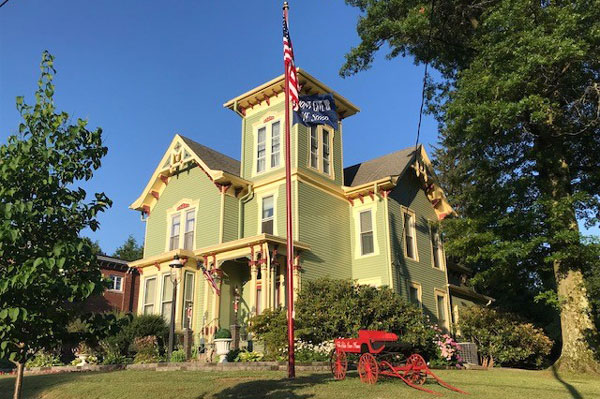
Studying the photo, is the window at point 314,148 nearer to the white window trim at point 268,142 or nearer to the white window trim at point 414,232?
the white window trim at point 268,142

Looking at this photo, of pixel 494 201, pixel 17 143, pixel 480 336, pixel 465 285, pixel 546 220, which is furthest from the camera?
pixel 465 285

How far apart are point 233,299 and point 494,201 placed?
10.5 m

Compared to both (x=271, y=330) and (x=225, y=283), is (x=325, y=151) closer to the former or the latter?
(x=225, y=283)

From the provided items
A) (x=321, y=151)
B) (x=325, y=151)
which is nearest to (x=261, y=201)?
(x=321, y=151)

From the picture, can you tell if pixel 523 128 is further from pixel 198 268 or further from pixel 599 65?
pixel 198 268

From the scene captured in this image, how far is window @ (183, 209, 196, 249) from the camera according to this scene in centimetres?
2147

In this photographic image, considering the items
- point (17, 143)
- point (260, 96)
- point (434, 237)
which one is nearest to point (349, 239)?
point (434, 237)

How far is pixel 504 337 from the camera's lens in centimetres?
2011

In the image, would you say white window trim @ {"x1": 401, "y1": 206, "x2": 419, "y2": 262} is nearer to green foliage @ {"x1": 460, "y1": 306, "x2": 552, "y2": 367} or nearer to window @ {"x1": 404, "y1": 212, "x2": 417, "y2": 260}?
window @ {"x1": 404, "y1": 212, "x2": 417, "y2": 260}

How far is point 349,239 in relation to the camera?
2134cm

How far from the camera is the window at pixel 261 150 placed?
843 inches

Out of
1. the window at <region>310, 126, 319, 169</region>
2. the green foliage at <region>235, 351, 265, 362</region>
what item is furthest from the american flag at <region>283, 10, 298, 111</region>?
the window at <region>310, 126, 319, 169</region>

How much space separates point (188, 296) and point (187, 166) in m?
5.97

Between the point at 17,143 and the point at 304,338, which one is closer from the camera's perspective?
the point at 17,143
